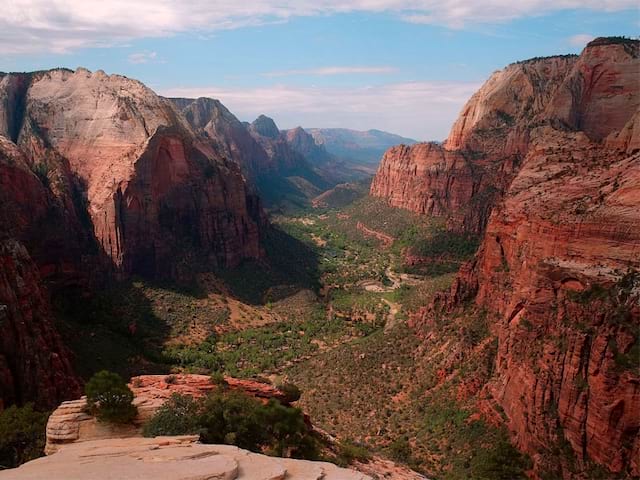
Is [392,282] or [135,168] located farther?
[392,282]

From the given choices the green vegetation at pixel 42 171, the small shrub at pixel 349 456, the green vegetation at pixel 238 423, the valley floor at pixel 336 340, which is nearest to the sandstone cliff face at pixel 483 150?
the valley floor at pixel 336 340

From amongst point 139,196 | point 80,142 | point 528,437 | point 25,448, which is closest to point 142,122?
point 80,142

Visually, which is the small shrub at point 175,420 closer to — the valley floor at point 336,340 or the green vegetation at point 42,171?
the valley floor at point 336,340

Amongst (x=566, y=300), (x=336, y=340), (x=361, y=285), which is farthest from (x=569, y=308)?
(x=361, y=285)

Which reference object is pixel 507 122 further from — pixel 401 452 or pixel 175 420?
pixel 175 420

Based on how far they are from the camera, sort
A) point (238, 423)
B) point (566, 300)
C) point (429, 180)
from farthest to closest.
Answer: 1. point (429, 180)
2. point (566, 300)
3. point (238, 423)

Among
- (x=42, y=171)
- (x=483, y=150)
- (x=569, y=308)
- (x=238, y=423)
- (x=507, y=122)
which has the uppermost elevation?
(x=507, y=122)

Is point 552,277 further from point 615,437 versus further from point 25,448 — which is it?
point 25,448
